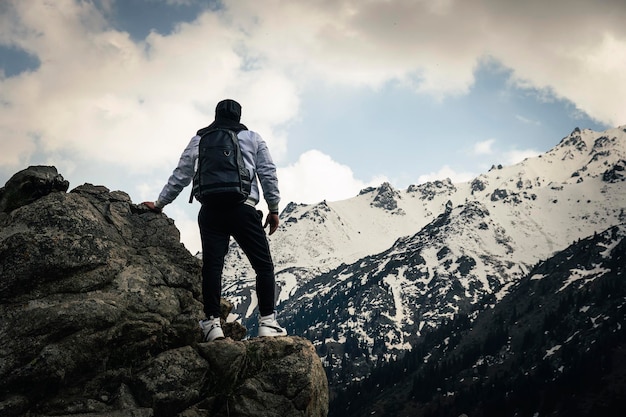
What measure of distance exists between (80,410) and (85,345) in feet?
3.43

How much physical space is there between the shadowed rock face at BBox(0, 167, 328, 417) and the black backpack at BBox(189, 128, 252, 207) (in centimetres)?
223

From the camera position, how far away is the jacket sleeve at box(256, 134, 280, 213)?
10.2 metres

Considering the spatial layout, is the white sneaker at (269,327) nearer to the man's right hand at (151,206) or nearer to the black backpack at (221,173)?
the black backpack at (221,173)

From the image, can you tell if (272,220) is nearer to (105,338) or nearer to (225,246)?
(225,246)

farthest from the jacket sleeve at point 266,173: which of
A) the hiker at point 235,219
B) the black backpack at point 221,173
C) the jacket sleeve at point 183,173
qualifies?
the jacket sleeve at point 183,173

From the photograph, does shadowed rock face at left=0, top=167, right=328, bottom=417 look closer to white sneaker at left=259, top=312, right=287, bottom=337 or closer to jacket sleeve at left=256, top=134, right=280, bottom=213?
white sneaker at left=259, top=312, right=287, bottom=337

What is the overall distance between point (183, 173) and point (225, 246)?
1.81m

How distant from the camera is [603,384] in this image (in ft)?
652

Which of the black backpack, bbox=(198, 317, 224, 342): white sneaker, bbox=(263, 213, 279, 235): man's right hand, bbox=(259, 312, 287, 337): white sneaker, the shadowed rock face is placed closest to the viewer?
the shadowed rock face

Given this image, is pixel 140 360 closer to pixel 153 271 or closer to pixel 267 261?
pixel 153 271

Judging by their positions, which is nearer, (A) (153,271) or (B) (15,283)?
(B) (15,283)

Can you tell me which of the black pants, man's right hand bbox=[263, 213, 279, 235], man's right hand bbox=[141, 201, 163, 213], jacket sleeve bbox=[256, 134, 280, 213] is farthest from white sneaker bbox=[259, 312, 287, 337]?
man's right hand bbox=[141, 201, 163, 213]

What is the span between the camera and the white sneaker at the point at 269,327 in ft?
33.5

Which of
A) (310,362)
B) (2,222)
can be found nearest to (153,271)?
(2,222)
